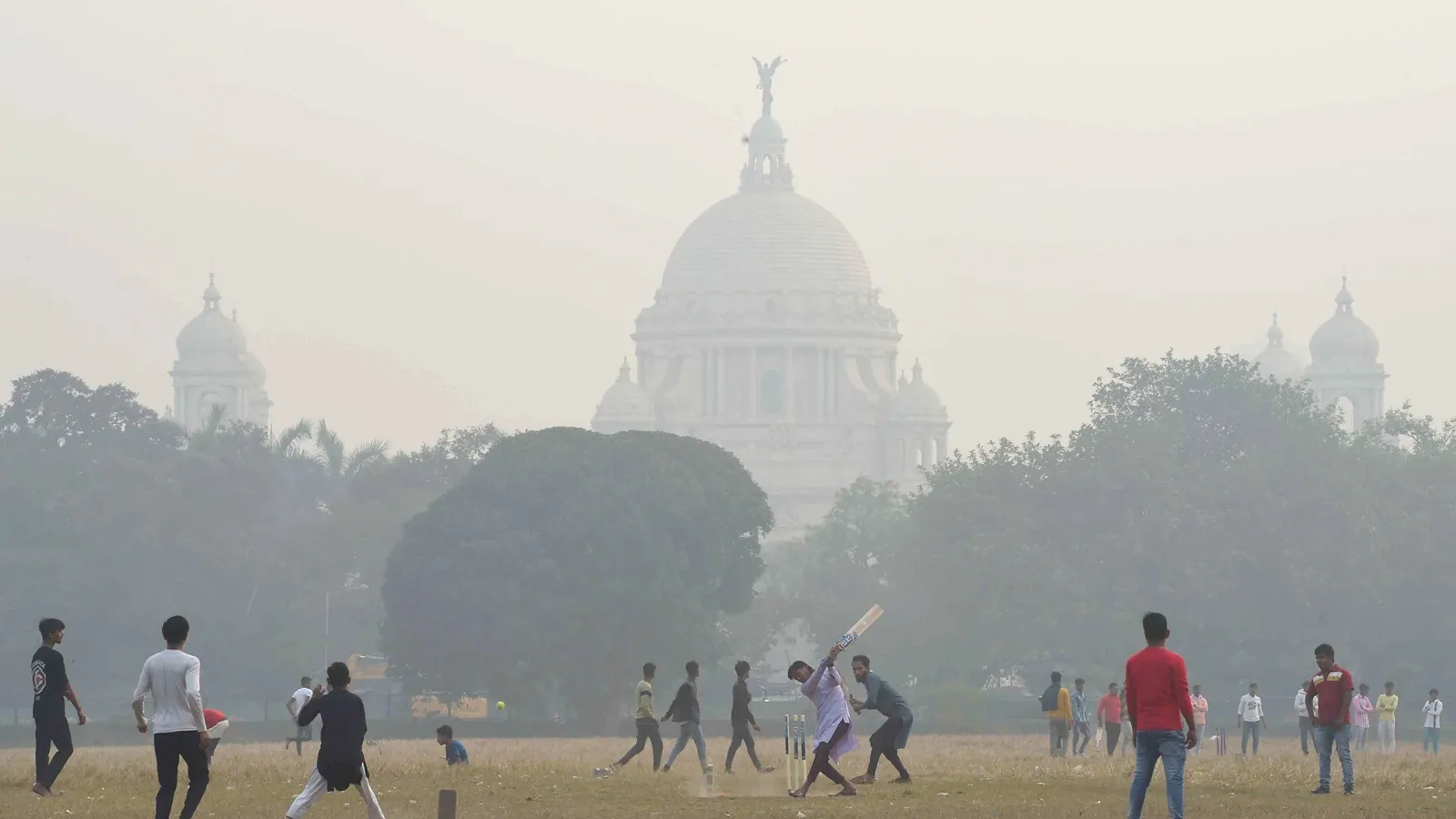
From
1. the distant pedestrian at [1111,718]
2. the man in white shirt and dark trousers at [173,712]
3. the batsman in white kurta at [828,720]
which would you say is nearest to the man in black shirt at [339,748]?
the man in white shirt and dark trousers at [173,712]

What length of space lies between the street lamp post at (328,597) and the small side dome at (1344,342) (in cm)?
8732

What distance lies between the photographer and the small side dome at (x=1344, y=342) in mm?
176875

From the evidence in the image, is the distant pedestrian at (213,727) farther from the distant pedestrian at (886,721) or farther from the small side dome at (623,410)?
the small side dome at (623,410)

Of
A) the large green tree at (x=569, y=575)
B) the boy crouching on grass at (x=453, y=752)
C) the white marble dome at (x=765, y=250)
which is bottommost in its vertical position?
the boy crouching on grass at (x=453, y=752)

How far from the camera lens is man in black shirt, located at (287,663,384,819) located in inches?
879

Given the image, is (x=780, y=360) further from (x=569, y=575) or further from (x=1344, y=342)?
(x=569, y=575)

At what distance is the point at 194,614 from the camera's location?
301 feet

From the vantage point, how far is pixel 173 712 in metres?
22.8

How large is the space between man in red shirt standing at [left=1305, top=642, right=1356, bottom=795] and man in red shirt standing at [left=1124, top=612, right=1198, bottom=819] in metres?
5.75

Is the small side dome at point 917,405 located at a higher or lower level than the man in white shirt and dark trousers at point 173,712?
higher

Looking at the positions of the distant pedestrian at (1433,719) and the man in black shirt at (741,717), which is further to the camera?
the distant pedestrian at (1433,719)

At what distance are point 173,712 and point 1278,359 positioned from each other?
16061 cm

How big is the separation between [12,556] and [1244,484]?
1444 inches

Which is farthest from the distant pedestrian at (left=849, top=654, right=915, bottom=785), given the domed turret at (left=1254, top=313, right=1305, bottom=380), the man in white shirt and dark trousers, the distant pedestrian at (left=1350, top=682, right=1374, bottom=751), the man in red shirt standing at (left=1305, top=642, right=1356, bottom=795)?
the domed turret at (left=1254, top=313, right=1305, bottom=380)
